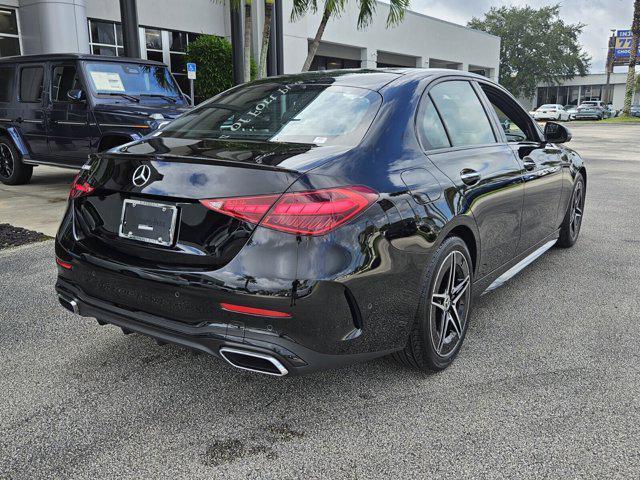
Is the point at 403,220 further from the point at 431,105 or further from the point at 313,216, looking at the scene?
the point at 431,105

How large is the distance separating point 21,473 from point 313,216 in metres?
1.53

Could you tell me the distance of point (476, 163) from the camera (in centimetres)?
333

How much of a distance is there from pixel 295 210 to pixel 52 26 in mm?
15383

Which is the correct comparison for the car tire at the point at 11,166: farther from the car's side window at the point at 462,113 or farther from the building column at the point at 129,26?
the car's side window at the point at 462,113

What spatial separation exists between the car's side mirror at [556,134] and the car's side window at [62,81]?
22.3 feet

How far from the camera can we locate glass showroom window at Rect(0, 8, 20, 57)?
15.4 m

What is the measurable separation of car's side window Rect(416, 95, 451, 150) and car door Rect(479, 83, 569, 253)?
88cm

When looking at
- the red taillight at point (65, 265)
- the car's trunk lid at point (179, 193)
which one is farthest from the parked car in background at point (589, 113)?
the red taillight at point (65, 265)

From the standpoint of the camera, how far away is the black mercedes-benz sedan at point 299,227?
2.28 metres

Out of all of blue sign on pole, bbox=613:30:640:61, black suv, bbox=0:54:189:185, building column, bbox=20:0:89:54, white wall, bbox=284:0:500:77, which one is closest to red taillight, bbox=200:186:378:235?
black suv, bbox=0:54:189:185

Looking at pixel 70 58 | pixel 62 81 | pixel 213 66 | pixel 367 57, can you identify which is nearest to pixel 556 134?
pixel 70 58

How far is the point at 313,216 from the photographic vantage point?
88.4 inches

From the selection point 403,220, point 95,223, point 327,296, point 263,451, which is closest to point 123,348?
point 95,223

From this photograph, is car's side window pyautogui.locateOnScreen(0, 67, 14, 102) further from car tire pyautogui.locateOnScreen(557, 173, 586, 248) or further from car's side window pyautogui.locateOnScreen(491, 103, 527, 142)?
car tire pyautogui.locateOnScreen(557, 173, 586, 248)
